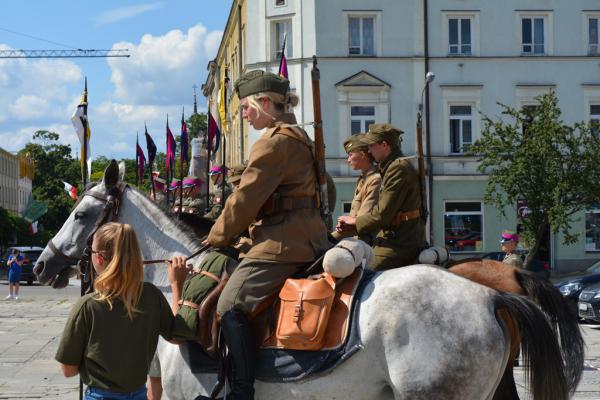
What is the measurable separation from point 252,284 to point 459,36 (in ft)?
116

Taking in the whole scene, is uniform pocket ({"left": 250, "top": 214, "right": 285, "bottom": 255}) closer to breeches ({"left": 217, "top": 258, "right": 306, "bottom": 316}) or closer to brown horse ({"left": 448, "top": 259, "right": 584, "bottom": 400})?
breeches ({"left": 217, "top": 258, "right": 306, "bottom": 316})

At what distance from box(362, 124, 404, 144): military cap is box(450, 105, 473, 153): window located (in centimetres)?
3148

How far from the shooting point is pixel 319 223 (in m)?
5.78

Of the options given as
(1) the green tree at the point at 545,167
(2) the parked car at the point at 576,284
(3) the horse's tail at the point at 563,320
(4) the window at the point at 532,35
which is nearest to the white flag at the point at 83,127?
(3) the horse's tail at the point at 563,320

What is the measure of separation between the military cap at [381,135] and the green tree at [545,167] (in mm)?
25320

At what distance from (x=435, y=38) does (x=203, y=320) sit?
34.8m

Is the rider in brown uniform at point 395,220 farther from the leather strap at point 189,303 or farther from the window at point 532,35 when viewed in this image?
the window at point 532,35

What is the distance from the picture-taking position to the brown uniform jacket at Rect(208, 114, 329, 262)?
5520 millimetres

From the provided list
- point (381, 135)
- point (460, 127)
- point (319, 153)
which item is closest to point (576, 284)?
point (381, 135)

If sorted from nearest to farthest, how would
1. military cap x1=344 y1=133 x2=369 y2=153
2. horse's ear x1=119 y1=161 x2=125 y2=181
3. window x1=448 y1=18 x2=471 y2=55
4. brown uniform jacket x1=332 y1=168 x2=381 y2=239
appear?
1. horse's ear x1=119 y1=161 x2=125 y2=181
2. military cap x1=344 y1=133 x2=369 y2=153
3. brown uniform jacket x1=332 y1=168 x2=381 y2=239
4. window x1=448 y1=18 x2=471 y2=55

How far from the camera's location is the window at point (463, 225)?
38625 mm

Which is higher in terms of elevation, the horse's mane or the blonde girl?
the horse's mane

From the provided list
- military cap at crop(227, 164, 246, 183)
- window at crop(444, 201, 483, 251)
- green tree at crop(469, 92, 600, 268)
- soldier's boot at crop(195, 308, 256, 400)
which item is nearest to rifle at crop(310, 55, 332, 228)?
soldier's boot at crop(195, 308, 256, 400)

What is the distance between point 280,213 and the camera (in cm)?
565
